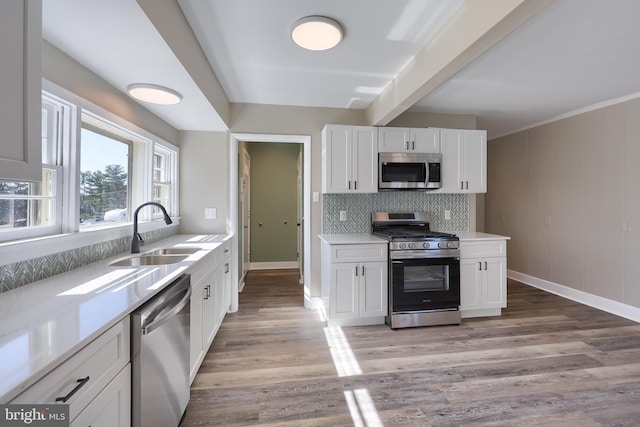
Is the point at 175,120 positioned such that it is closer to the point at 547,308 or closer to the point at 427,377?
the point at 427,377

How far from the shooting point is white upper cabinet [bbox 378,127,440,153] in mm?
3115

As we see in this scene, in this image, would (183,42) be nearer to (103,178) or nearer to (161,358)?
(103,178)

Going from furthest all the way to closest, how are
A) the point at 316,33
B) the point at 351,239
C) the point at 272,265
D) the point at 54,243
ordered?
the point at 272,265, the point at 351,239, the point at 316,33, the point at 54,243

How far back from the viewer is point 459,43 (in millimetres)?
1686

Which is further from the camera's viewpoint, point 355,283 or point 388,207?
point 388,207

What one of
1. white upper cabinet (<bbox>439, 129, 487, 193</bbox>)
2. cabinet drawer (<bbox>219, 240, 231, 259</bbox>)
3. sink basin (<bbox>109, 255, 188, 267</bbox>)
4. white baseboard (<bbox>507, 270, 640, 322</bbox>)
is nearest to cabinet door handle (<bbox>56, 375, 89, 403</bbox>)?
sink basin (<bbox>109, 255, 188, 267</bbox>)

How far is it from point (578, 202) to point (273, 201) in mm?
4752

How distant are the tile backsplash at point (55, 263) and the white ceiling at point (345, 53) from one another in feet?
3.82

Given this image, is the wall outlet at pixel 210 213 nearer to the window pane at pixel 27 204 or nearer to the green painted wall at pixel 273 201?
the window pane at pixel 27 204

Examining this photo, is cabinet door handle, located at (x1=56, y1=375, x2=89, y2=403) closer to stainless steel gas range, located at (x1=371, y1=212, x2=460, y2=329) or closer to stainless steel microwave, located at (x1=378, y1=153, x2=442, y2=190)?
stainless steel gas range, located at (x1=371, y1=212, x2=460, y2=329)

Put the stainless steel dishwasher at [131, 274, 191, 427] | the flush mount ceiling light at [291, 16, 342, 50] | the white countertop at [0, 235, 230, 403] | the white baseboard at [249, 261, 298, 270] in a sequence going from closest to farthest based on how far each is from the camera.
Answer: the white countertop at [0, 235, 230, 403] → the stainless steel dishwasher at [131, 274, 191, 427] → the flush mount ceiling light at [291, 16, 342, 50] → the white baseboard at [249, 261, 298, 270]

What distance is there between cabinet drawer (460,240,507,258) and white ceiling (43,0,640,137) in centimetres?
165

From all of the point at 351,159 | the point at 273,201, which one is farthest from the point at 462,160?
the point at 273,201

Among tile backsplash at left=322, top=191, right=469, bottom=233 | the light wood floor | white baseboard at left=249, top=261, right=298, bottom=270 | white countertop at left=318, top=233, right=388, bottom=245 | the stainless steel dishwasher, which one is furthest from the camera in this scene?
white baseboard at left=249, top=261, right=298, bottom=270
